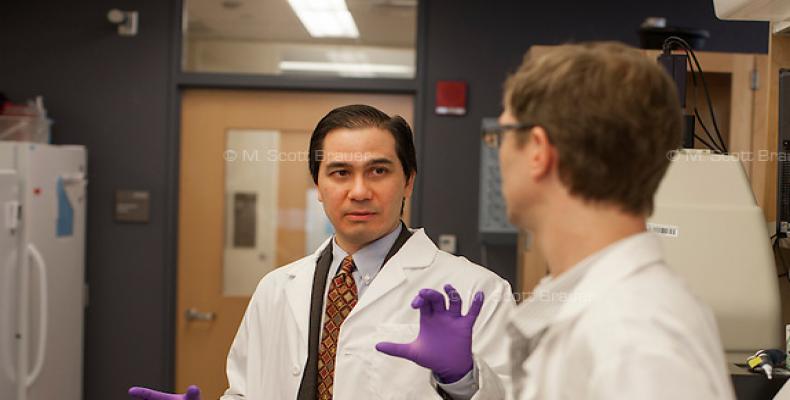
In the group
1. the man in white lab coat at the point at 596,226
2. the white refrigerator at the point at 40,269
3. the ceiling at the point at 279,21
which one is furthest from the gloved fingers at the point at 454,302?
the ceiling at the point at 279,21

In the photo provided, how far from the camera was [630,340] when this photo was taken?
715 mm

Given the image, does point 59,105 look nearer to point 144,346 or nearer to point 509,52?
point 144,346

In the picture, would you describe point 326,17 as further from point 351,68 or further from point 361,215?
point 361,215

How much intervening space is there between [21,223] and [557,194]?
8.59 feet

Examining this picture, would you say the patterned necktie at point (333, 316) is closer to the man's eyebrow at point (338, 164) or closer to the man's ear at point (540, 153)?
the man's eyebrow at point (338, 164)

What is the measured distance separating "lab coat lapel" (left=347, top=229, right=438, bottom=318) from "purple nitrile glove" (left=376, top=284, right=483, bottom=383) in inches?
11.7

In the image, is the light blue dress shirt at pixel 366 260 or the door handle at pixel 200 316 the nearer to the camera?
the light blue dress shirt at pixel 366 260

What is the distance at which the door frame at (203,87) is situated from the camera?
142 inches

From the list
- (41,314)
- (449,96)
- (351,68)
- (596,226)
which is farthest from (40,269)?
(596,226)

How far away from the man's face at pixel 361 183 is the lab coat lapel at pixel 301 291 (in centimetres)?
9

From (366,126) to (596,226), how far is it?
83 cm

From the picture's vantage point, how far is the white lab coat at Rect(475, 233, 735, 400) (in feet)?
2.29

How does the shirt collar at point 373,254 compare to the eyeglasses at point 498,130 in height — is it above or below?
below

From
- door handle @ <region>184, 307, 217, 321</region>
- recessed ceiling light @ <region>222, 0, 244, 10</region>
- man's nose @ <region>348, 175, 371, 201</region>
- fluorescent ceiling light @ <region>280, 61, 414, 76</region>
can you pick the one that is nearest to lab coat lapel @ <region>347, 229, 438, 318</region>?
man's nose @ <region>348, 175, 371, 201</region>
